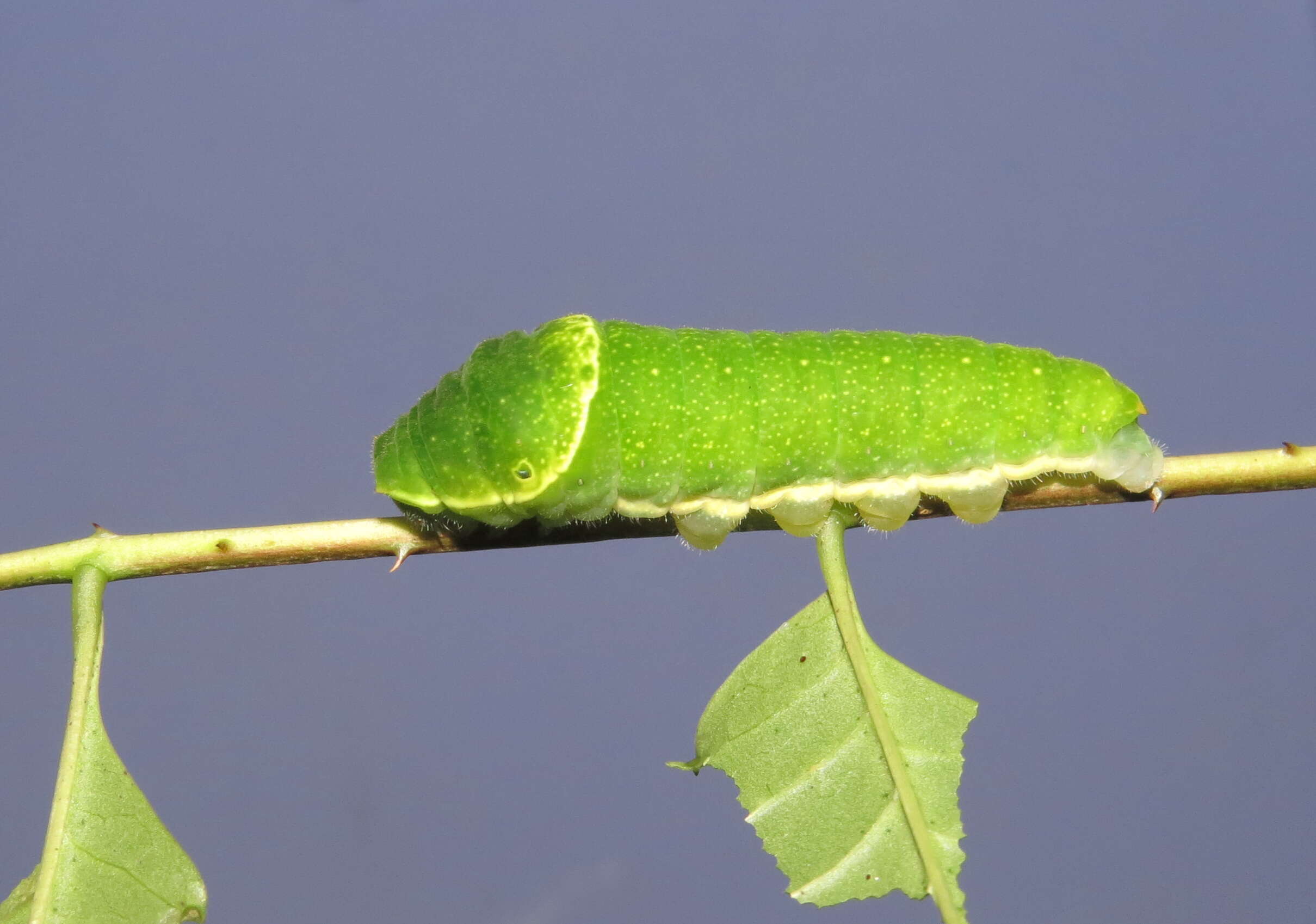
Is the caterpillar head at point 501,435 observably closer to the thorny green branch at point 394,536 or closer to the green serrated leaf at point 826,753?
the thorny green branch at point 394,536

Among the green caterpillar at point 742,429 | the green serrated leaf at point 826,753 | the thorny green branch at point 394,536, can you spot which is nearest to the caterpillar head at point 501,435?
the green caterpillar at point 742,429

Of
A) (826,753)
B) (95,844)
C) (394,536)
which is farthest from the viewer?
(826,753)

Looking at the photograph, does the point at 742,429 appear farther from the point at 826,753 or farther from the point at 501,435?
the point at 826,753

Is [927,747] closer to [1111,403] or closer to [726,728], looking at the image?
[726,728]

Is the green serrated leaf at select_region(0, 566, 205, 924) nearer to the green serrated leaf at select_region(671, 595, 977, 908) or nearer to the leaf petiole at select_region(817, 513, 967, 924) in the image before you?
the green serrated leaf at select_region(671, 595, 977, 908)

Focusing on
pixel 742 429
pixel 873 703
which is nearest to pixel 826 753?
pixel 873 703

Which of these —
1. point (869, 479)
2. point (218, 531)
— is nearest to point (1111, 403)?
point (869, 479)
